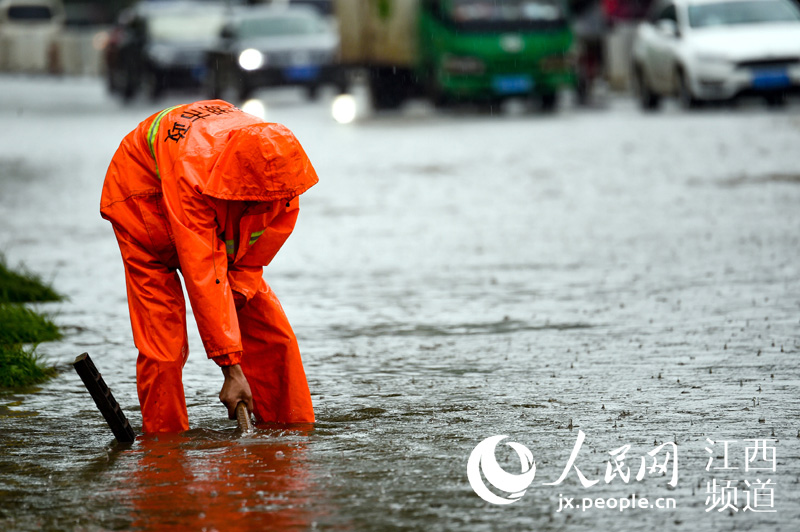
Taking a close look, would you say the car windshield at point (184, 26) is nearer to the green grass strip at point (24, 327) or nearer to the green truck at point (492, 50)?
the green truck at point (492, 50)

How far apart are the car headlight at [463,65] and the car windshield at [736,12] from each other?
2.87 meters

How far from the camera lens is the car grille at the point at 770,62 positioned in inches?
768

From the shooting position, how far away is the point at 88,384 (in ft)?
15.7

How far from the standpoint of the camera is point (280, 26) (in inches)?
1017

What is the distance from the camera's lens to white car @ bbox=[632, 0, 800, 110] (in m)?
19.5

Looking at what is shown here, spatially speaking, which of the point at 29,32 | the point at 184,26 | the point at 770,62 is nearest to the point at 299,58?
the point at 184,26

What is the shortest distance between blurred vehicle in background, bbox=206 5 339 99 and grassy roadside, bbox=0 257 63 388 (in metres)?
16.7

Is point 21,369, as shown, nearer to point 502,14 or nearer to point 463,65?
point 463,65

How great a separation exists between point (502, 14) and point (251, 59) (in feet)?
16.0

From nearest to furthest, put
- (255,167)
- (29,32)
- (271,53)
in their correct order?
(255,167), (271,53), (29,32)

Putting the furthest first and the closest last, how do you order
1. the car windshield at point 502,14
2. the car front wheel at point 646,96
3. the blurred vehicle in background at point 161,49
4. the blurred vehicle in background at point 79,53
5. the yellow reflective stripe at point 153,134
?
the blurred vehicle in background at point 79,53, the blurred vehicle in background at point 161,49, the car front wheel at point 646,96, the car windshield at point 502,14, the yellow reflective stripe at point 153,134

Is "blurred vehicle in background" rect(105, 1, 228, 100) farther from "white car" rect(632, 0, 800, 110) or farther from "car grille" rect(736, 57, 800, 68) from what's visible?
"car grille" rect(736, 57, 800, 68)

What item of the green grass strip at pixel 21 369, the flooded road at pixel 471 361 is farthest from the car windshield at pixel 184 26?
the green grass strip at pixel 21 369

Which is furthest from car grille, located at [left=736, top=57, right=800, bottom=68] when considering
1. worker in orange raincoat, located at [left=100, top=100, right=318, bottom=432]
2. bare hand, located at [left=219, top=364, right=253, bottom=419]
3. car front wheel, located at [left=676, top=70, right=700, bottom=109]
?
bare hand, located at [left=219, top=364, right=253, bottom=419]
